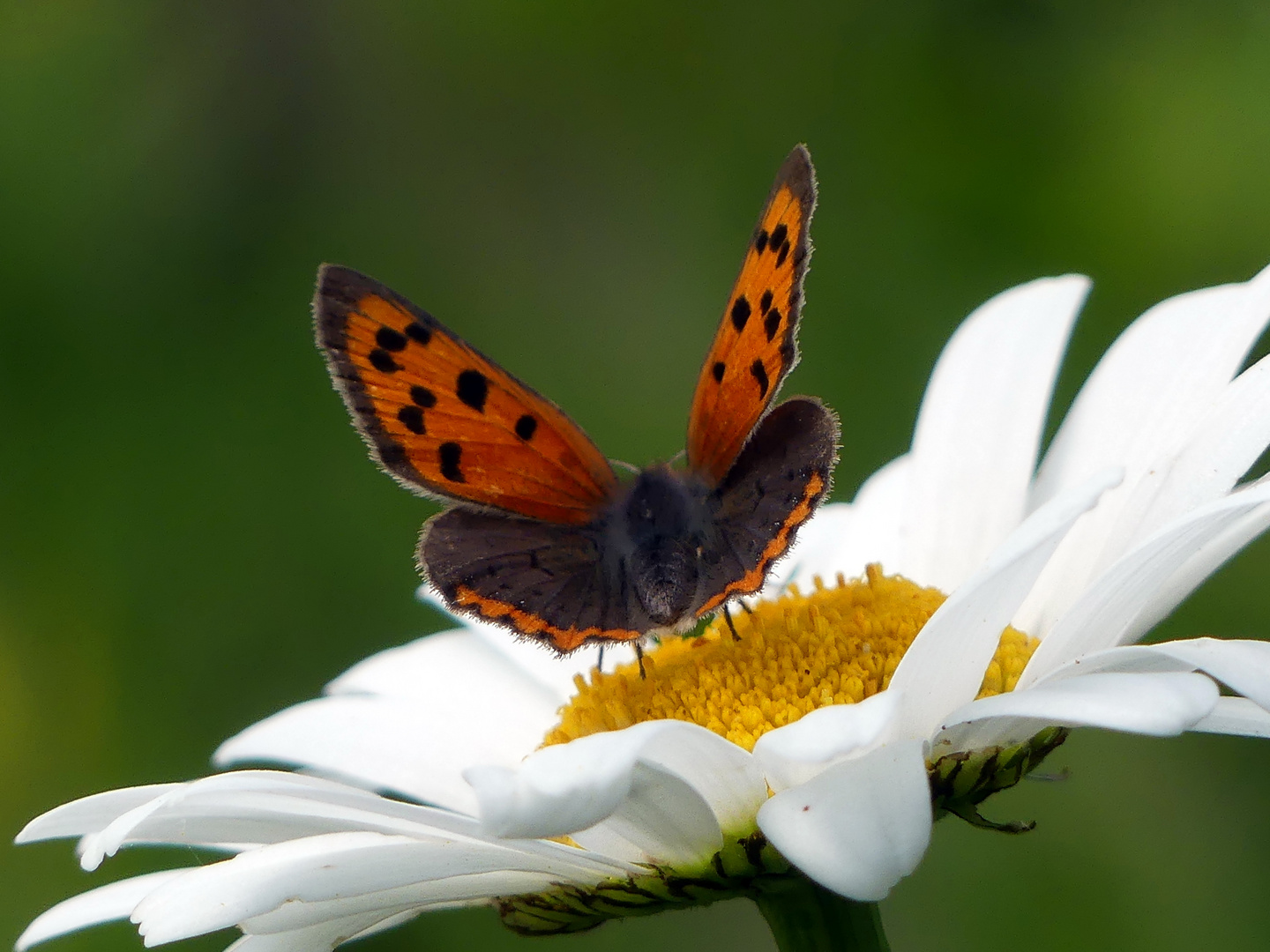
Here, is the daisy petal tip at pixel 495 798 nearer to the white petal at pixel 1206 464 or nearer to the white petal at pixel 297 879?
the white petal at pixel 297 879

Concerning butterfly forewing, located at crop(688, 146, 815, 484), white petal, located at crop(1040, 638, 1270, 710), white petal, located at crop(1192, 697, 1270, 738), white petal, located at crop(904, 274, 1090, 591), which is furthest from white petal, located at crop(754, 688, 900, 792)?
white petal, located at crop(904, 274, 1090, 591)

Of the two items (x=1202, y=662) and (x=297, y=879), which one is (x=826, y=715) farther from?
(x=297, y=879)

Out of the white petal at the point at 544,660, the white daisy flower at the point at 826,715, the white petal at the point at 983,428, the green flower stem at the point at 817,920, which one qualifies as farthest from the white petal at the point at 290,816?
the white petal at the point at 983,428

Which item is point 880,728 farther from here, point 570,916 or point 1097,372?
point 1097,372

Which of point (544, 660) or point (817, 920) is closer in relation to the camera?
point (817, 920)

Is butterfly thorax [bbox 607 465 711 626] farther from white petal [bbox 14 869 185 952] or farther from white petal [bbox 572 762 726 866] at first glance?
white petal [bbox 14 869 185 952]

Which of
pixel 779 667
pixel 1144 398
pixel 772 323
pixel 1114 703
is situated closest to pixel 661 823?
pixel 779 667
